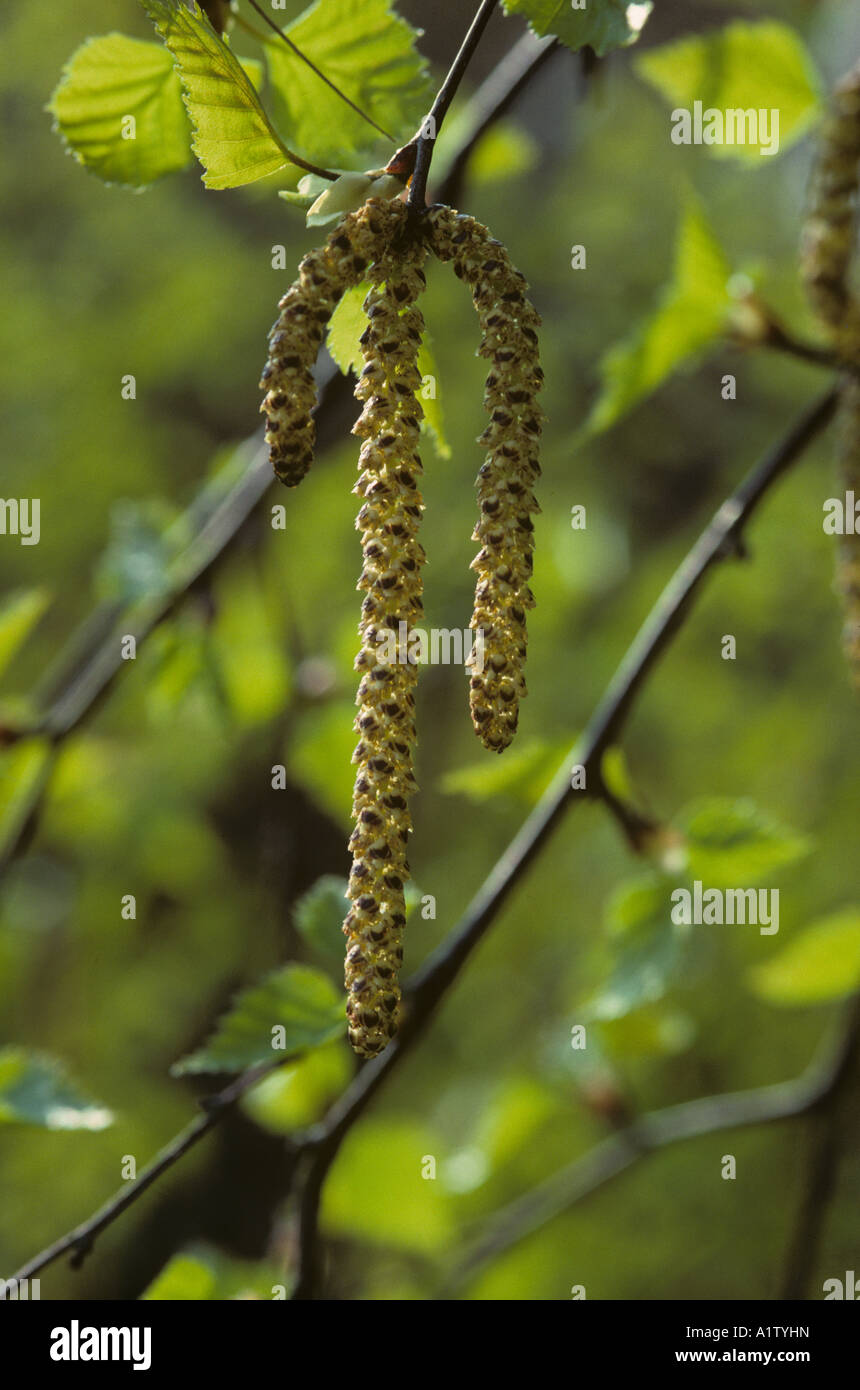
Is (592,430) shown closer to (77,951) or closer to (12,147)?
(77,951)

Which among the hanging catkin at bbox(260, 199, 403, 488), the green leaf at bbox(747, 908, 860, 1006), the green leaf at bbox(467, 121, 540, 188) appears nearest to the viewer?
the hanging catkin at bbox(260, 199, 403, 488)

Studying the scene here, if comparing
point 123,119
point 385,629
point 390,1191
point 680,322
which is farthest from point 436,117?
point 390,1191

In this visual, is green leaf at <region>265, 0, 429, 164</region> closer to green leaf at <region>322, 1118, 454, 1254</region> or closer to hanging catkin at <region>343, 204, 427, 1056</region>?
hanging catkin at <region>343, 204, 427, 1056</region>

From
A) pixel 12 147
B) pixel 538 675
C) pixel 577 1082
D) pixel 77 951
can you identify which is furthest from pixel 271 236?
pixel 577 1082

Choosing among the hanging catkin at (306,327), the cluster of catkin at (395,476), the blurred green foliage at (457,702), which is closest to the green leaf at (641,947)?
the cluster of catkin at (395,476)

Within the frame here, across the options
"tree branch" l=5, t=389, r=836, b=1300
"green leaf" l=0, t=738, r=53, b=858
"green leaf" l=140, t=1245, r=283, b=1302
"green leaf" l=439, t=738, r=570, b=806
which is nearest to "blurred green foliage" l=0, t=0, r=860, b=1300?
"green leaf" l=0, t=738, r=53, b=858

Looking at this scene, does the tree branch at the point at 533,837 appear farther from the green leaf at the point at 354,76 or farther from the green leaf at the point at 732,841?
the green leaf at the point at 354,76
